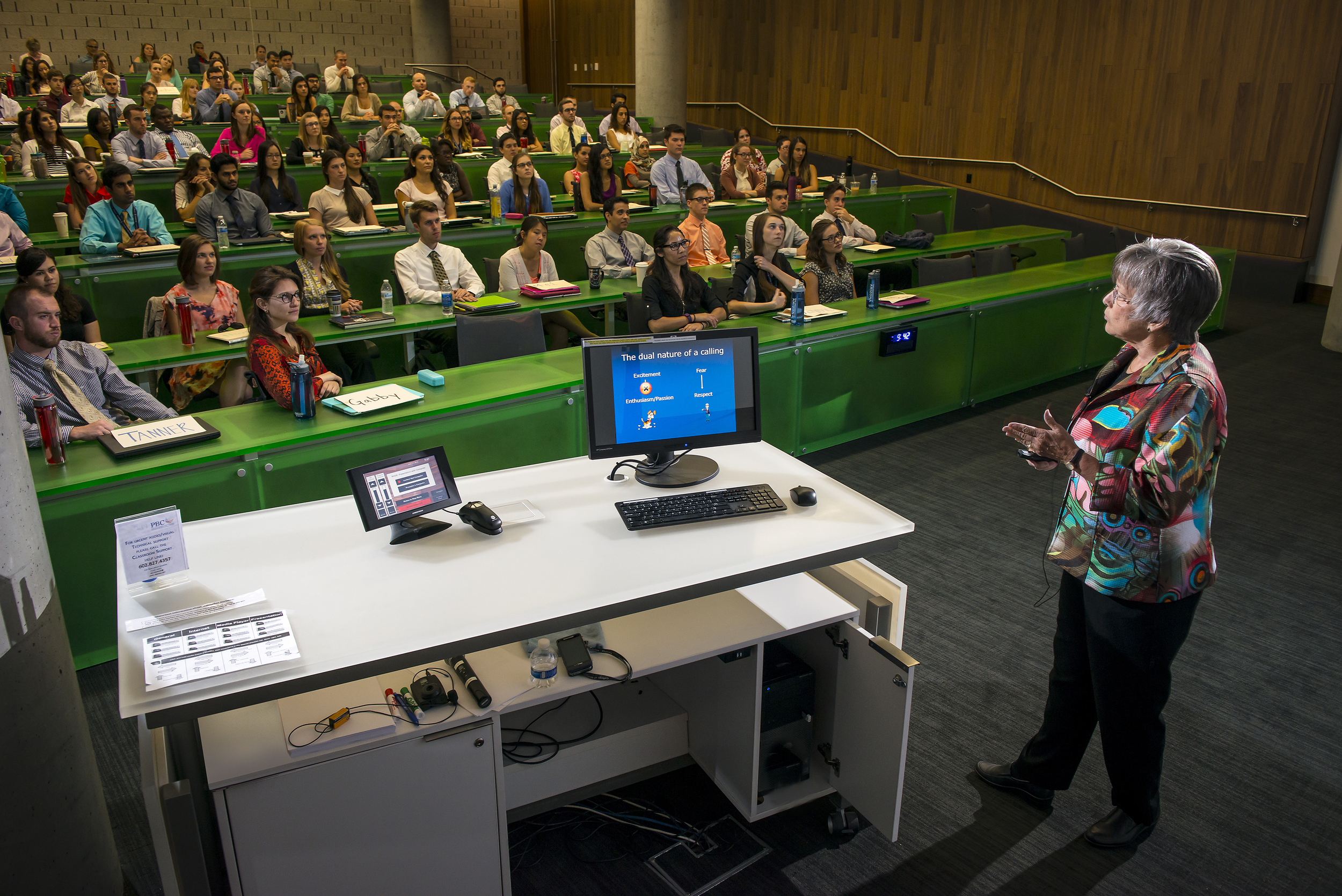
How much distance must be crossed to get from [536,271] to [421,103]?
7655mm

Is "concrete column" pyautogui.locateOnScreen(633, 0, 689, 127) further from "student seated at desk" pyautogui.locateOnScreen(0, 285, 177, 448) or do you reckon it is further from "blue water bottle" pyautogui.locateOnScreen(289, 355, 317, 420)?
"blue water bottle" pyautogui.locateOnScreen(289, 355, 317, 420)

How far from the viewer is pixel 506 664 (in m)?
2.19

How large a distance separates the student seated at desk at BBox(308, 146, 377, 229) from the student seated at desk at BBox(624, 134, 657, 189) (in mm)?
2682

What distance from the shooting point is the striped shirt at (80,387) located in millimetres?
3322

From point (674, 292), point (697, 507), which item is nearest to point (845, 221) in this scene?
point (674, 292)

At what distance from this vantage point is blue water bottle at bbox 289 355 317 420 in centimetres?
335

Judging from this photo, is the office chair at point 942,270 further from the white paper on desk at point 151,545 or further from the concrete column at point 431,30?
the concrete column at point 431,30

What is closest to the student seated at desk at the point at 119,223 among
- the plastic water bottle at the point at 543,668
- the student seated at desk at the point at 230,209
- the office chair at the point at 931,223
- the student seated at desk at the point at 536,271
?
the student seated at desk at the point at 230,209

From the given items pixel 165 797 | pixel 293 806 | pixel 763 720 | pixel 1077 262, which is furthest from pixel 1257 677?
pixel 1077 262

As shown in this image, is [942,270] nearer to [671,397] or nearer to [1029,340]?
[1029,340]

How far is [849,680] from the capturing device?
7.98 ft

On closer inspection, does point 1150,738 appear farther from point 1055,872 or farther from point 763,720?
point 763,720

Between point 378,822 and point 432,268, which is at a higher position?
point 432,268

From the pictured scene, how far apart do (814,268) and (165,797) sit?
4.80m
